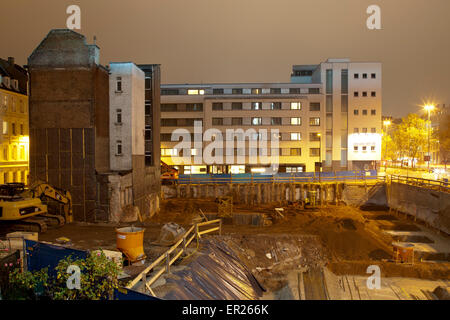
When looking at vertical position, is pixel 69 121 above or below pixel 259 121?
below

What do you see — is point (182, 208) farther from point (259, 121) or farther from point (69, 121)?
point (259, 121)

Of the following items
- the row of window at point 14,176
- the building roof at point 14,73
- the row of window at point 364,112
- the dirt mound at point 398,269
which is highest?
the building roof at point 14,73

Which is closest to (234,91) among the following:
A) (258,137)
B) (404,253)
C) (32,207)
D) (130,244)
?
(258,137)

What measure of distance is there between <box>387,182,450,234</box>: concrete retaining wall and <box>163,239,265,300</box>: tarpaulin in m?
20.5

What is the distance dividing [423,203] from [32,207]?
33789 mm

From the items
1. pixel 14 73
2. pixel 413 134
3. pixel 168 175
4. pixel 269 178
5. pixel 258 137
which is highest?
pixel 14 73

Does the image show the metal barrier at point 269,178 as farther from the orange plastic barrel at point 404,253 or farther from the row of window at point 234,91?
the row of window at point 234,91

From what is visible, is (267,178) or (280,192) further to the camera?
(267,178)

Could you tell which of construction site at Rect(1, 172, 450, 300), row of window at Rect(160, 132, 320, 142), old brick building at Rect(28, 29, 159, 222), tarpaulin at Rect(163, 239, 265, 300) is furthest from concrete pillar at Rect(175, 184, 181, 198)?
tarpaulin at Rect(163, 239, 265, 300)

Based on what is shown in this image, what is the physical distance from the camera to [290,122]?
57.2m

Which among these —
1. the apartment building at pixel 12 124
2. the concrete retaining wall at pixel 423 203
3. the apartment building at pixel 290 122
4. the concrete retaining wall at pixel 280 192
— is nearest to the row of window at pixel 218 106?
the apartment building at pixel 290 122

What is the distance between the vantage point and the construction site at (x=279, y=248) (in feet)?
43.1

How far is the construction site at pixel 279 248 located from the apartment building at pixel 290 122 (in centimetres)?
1920

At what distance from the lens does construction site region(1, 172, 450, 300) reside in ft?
43.1
